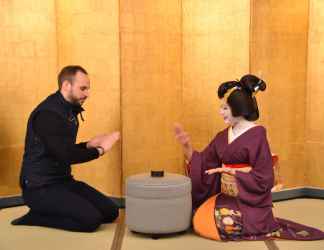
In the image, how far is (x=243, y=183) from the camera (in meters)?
3.29

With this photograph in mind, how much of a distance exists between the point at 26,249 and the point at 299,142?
8.29 ft

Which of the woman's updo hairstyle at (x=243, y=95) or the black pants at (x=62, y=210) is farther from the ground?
the woman's updo hairstyle at (x=243, y=95)

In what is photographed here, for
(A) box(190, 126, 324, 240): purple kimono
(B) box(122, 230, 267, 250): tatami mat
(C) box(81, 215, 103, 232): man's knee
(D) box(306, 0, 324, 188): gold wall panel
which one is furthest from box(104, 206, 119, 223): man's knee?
(D) box(306, 0, 324, 188): gold wall panel

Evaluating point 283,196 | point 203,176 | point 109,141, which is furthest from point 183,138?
point 283,196

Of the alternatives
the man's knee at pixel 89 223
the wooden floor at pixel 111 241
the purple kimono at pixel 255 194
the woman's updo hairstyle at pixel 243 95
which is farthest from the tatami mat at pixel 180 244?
the woman's updo hairstyle at pixel 243 95

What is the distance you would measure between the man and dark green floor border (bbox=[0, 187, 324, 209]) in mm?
483

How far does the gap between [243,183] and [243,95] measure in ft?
1.89

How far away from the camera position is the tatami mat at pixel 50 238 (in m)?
3.09

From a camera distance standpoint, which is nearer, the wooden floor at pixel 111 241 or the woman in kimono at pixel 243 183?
the wooden floor at pixel 111 241

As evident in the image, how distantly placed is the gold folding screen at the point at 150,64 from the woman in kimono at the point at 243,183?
746mm

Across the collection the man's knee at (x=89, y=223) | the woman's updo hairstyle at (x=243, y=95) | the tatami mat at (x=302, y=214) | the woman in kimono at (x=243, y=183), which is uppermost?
the woman's updo hairstyle at (x=243, y=95)

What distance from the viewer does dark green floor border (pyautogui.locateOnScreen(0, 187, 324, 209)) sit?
4188mm

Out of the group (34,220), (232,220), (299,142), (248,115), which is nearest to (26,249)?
(34,220)

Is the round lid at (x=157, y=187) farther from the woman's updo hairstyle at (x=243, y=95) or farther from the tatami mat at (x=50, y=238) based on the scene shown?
the woman's updo hairstyle at (x=243, y=95)
